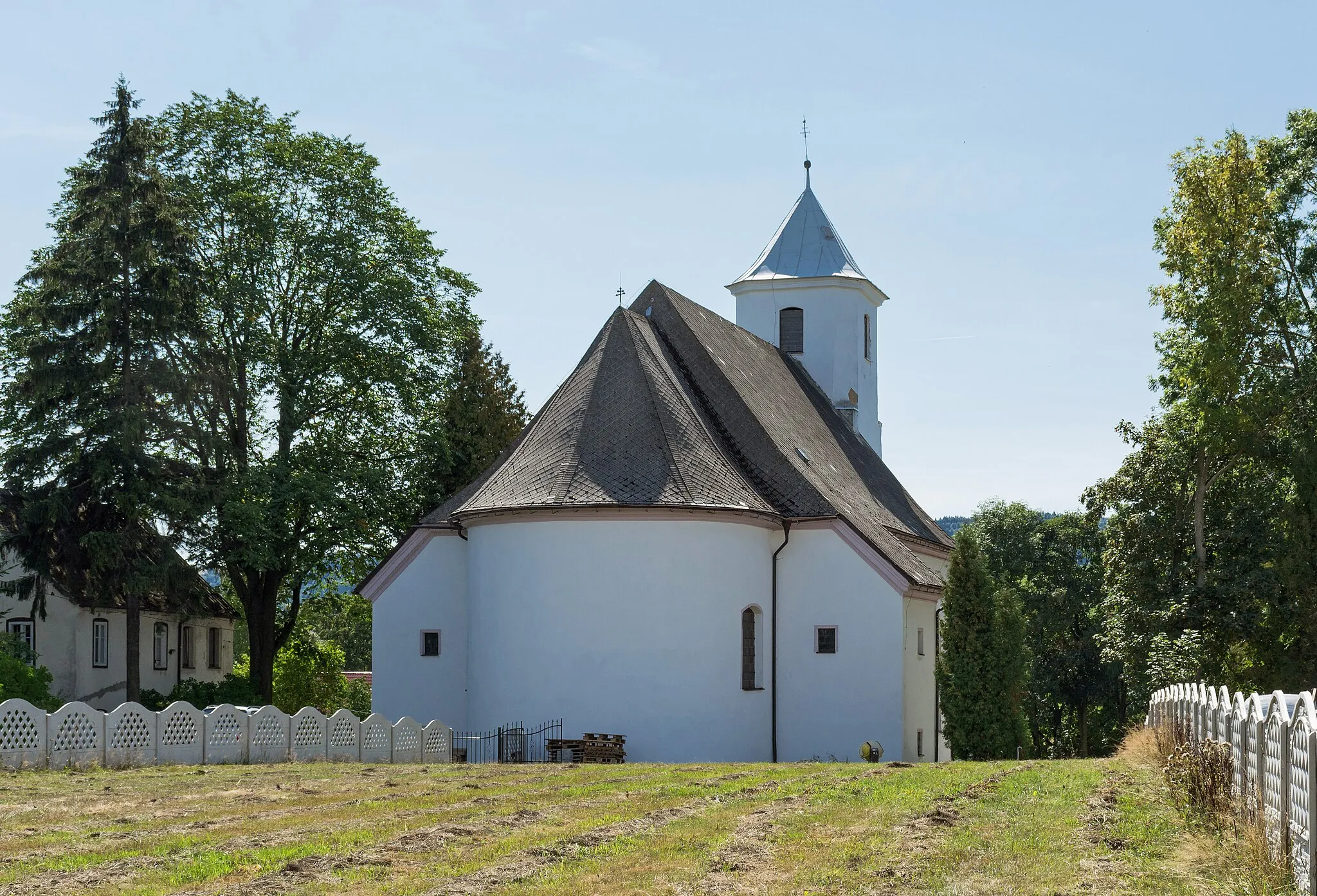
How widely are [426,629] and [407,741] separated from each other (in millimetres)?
7161

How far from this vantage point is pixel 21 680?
31.2 meters

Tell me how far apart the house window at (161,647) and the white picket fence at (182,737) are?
22.5 meters

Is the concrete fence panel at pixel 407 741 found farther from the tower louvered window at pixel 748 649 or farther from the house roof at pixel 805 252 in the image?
the house roof at pixel 805 252

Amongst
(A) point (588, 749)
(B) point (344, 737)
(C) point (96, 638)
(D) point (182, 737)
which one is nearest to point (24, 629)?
(C) point (96, 638)

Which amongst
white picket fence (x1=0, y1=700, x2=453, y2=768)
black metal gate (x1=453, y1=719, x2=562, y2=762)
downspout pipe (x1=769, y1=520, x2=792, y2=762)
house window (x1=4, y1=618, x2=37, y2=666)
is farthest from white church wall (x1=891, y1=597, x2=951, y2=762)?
house window (x1=4, y1=618, x2=37, y2=666)

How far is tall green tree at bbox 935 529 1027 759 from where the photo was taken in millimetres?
29219

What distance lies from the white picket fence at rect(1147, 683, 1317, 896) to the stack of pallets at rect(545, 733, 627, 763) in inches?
589

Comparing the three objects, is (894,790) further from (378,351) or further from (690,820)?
(378,351)

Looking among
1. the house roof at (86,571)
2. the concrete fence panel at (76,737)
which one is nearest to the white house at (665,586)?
the house roof at (86,571)

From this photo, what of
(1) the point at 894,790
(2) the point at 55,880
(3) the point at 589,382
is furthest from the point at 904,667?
(2) the point at 55,880

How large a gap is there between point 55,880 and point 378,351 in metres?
31.7

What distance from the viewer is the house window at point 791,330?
4512cm

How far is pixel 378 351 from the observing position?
4088 cm

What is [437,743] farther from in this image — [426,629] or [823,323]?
[823,323]
